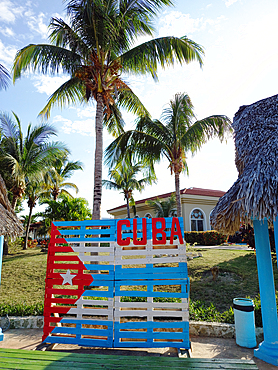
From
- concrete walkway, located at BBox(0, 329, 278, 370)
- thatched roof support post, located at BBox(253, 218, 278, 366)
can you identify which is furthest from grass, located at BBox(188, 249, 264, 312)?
thatched roof support post, located at BBox(253, 218, 278, 366)

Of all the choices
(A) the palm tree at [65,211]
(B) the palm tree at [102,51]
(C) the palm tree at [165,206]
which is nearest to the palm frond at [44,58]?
(B) the palm tree at [102,51]

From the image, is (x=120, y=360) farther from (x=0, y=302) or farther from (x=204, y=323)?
(x=0, y=302)

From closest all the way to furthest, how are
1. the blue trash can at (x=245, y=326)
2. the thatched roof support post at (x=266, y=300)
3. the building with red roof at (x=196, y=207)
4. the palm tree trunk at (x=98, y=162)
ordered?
the thatched roof support post at (x=266, y=300), the blue trash can at (x=245, y=326), the palm tree trunk at (x=98, y=162), the building with red roof at (x=196, y=207)

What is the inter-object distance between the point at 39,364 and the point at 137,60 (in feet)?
29.9

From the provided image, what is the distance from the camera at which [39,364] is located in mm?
2842

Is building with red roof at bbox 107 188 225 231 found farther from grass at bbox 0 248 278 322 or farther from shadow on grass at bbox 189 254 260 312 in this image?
shadow on grass at bbox 189 254 260 312

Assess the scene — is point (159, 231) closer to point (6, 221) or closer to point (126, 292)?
point (126, 292)

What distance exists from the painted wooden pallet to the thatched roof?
191 centimetres

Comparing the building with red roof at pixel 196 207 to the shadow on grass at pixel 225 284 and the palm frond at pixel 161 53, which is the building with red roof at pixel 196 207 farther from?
the palm frond at pixel 161 53

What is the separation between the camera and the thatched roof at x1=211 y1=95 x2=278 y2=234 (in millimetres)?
3564

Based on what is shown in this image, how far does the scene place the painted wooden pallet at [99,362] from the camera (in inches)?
111

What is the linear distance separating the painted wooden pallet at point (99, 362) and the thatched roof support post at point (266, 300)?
48.9 inches

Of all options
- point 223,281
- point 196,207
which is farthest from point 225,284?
point 196,207

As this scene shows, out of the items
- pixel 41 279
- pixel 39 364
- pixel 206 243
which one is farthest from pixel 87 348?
pixel 206 243
